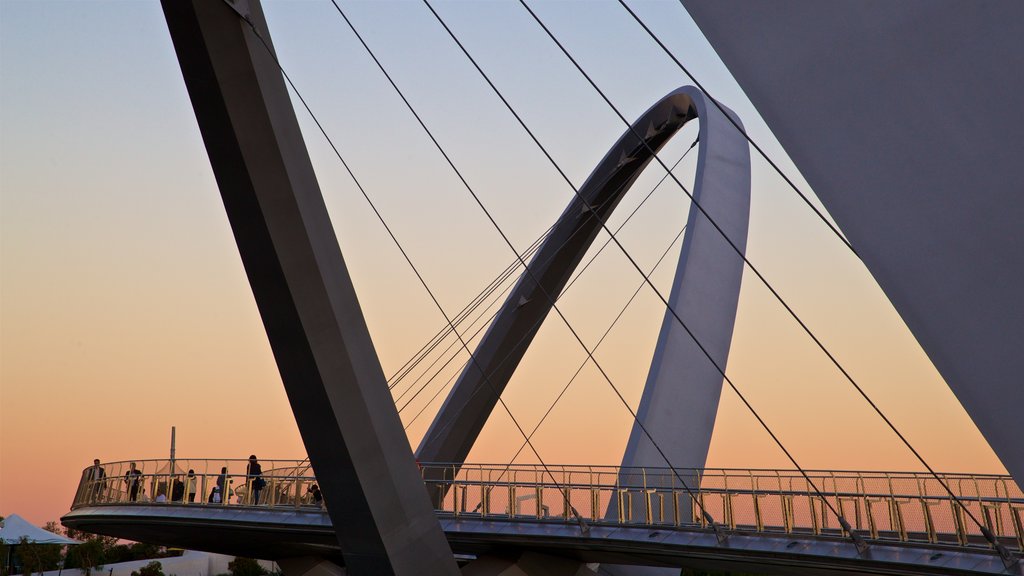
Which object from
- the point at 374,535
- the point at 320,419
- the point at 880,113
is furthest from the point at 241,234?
the point at 880,113

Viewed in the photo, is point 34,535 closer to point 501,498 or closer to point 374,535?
point 501,498

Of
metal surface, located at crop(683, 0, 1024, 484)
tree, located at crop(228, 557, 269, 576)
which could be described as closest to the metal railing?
metal surface, located at crop(683, 0, 1024, 484)

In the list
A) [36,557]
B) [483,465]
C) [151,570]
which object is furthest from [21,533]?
[483,465]

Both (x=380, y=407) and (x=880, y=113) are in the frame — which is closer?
(x=880, y=113)

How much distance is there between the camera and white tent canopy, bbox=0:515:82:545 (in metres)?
34.6

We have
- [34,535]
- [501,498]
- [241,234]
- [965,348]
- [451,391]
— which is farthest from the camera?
[34,535]

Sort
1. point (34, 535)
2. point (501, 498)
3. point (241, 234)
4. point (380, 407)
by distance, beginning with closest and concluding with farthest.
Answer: point (241, 234) → point (380, 407) → point (501, 498) → point (34, 535)

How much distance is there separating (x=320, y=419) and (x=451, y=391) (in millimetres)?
17164

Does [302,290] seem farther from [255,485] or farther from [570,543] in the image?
[255,485]

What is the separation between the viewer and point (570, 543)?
17.6m

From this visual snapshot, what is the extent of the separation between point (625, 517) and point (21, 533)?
27.3 m

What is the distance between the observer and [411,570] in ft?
36.0

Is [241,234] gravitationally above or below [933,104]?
above

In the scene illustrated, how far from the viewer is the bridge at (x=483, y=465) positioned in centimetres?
997
